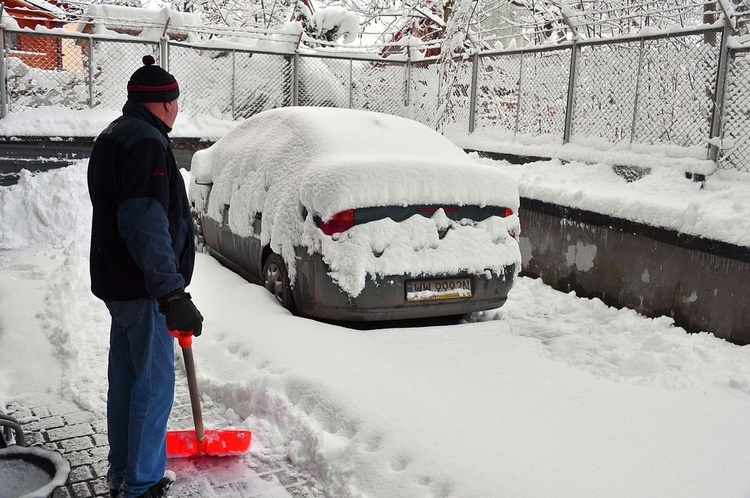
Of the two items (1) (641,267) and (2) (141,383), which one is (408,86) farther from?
(2) (141,383)

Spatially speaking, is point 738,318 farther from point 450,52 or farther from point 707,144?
point 450,52

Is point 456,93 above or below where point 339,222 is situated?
above

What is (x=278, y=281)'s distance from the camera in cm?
598

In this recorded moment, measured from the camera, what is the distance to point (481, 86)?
12.1 m

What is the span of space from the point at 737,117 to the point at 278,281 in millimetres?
4876

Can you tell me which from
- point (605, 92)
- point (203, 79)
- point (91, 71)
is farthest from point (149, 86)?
point (203, 79)

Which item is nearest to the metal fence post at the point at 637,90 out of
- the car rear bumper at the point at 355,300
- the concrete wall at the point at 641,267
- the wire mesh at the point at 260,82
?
the concrete wall at the point at 641,267

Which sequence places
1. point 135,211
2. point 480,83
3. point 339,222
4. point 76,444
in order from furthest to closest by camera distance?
point 480,83
point 339,222
point 76,444
point 135,211

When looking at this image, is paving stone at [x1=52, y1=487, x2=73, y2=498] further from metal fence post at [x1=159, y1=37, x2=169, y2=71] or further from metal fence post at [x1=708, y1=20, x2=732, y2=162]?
metal fence post at [x1=159, y1=37, x2=169, y2=71]

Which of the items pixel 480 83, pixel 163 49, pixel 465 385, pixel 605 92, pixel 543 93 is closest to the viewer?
pixel 465 385

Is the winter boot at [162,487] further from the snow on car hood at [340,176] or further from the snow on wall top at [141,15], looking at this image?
the snow on wall top at [141,15]

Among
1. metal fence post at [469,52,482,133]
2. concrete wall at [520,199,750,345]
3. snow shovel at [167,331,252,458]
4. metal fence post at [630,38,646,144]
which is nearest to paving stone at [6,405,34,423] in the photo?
snow shovel at [167,331,252,458]

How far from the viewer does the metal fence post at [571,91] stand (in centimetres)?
963

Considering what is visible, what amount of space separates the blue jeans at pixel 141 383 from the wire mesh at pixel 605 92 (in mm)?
7058
